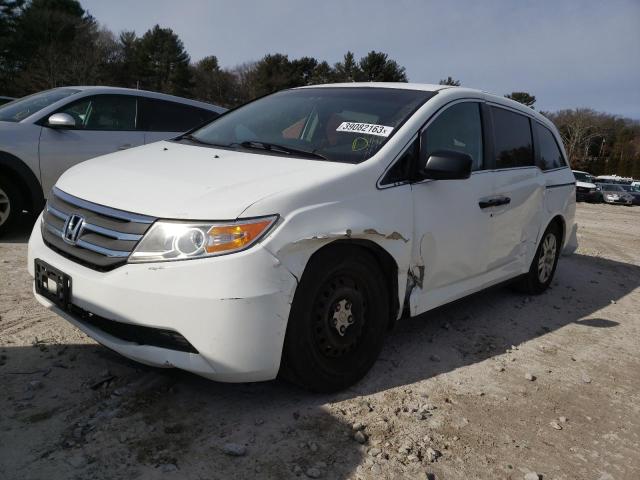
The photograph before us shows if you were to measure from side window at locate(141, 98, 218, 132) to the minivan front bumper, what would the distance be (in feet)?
14.0

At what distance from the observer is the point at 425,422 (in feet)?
9.07

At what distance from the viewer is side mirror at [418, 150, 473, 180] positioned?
10.2 feet

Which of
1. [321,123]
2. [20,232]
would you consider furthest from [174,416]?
[20,232]

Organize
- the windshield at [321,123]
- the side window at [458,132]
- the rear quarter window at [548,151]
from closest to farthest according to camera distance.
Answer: the windshield at [321,123] < the side window at [458,132] < the rear quarter window at [548,151]

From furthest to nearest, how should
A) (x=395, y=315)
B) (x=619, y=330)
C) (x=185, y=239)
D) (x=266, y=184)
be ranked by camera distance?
(x=619, y=330)
(x=395, y=315)
(x=266, y=184)
(x=185, y=239)

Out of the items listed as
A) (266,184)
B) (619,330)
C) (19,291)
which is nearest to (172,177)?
(266,184)

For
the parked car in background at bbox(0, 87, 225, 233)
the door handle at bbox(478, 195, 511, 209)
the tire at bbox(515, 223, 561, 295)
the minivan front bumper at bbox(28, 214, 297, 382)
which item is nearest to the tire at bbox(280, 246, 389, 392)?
the minivan front bumper at bbox(28, 214, 297, 382)

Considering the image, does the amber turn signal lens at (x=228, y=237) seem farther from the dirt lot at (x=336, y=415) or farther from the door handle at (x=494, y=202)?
the door handle at (x=494, y=202)

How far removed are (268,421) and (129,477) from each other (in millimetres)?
702

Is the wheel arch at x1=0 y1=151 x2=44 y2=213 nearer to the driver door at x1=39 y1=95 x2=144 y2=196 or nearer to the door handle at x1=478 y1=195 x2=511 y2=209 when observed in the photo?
the driver door at x1=39 y1=95 x2=144 y2=196

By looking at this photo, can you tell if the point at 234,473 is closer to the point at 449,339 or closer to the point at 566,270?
the point at 449,339

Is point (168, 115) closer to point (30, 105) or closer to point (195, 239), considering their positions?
point (30, 105)

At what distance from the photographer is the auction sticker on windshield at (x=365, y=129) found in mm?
3203

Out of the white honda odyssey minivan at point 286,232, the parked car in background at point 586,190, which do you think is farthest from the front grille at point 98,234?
the parked car in background at point 586,190
